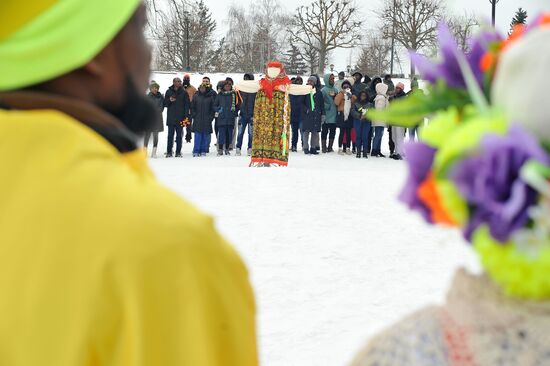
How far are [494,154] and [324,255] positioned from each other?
15.7ft

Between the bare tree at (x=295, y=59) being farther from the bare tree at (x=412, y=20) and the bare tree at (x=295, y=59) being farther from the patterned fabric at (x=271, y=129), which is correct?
the patterned fabric at (x=271, y=129)

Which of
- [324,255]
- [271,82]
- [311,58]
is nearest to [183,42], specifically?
[311,58]

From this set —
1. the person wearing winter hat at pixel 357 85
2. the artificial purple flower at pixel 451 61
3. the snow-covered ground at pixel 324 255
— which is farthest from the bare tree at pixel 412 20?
the artificial purple flower at pixel 451 61

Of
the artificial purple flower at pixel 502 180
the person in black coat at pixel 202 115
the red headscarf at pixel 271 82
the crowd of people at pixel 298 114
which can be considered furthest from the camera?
the person in black coat at pixel 202 115

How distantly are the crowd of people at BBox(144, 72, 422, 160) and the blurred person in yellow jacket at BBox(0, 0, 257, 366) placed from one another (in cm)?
1323

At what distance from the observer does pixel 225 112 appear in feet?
49.9

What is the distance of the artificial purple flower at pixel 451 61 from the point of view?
1.10m

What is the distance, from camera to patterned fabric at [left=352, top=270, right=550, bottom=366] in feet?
3.27

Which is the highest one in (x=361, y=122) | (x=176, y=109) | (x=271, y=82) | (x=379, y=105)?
(x=271, y=82)

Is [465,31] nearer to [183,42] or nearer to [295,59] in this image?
[183,42]

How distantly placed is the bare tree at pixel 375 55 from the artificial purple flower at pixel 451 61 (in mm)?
49178

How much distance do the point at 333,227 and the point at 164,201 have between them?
18.6 ft

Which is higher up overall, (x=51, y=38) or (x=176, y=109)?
(x=51, y=38)

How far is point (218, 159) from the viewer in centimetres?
1403
